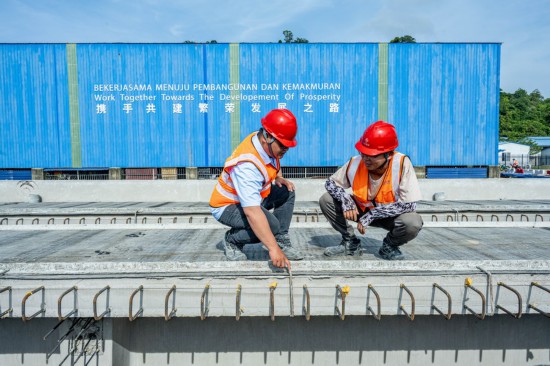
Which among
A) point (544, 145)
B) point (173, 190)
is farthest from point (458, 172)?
point (544, 145)

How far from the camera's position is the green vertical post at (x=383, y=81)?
48.7 feet

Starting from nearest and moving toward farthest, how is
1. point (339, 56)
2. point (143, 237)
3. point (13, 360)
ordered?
point (13, 360), point (143, 237), point (339, 56)

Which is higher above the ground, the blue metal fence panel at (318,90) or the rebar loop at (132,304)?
the blue metal fence panel at (318,90)

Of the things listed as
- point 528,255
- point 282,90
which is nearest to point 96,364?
point 528,255

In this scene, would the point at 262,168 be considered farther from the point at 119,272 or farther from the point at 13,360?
the point at 13,360

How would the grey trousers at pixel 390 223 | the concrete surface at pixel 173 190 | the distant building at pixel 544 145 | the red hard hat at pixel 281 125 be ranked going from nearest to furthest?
the red hard hat at pixel 281 125 → the grey trousers at pixel 390 223 → the concrete surface at pixel 173 190 → the distant building at pixel 544 145

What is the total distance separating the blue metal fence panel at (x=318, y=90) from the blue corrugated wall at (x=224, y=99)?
4 centimetres

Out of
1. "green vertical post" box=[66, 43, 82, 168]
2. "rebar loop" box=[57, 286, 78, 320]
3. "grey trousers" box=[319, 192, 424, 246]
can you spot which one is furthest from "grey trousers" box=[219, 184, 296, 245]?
"green vertical post" box=[66, 43, 82, 168]

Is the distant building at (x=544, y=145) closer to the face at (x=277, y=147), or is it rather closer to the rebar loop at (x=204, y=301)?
the face at (x=277, y=147)

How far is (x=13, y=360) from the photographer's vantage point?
2887 mm

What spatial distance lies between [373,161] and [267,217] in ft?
3.14

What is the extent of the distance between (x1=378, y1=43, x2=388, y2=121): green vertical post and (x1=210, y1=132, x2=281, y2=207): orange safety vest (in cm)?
1318

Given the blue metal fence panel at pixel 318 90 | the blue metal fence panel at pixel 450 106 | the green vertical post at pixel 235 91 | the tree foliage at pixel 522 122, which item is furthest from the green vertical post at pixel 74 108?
the tree foliage at pixel 522 122

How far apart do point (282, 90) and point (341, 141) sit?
10.9 ft
